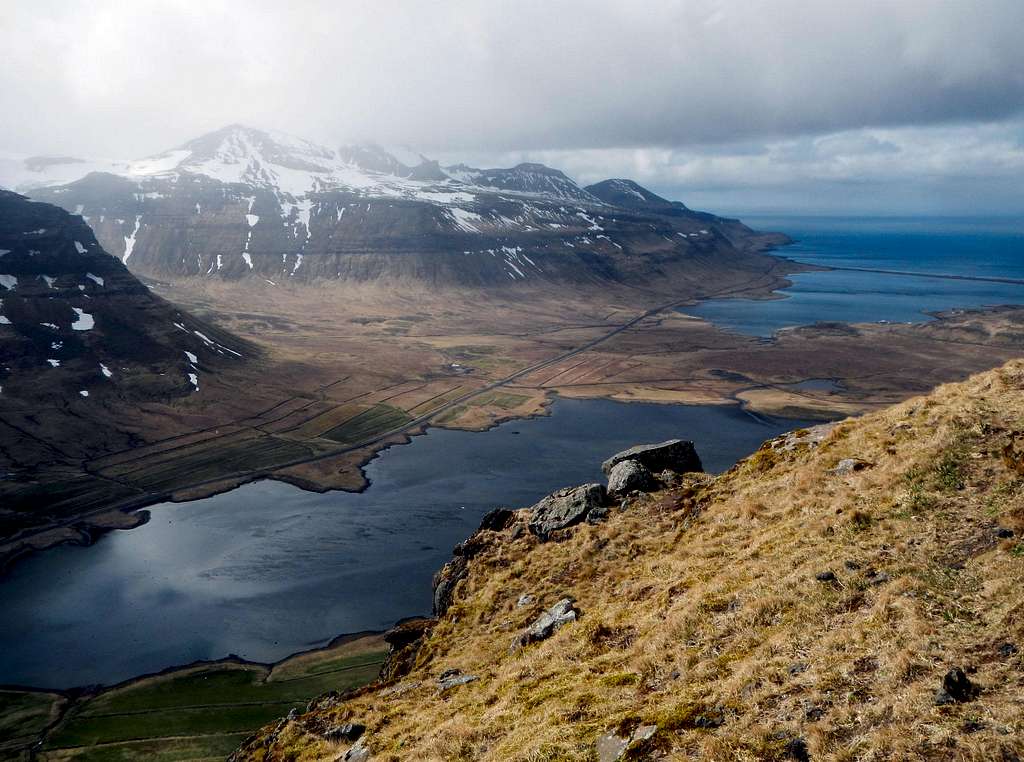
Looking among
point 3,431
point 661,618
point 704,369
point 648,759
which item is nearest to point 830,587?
point 661,618

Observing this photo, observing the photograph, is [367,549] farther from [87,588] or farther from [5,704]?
[5,704]

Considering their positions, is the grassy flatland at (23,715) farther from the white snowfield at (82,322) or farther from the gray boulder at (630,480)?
the white snowfield at (82,322)

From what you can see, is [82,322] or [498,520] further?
[82,322]

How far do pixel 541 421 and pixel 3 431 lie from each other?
9556cm

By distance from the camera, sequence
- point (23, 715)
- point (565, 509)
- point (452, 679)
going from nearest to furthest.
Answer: point (452, 679), point (565, 509), point (23, 715)

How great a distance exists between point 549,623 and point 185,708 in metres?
46.3

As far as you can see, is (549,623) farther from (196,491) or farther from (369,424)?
(369,424)

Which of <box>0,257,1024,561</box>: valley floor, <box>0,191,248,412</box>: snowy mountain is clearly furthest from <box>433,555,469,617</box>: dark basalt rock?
<box>0,191,248,412</box>: snowy mountain

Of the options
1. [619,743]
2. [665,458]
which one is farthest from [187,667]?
[619,743]

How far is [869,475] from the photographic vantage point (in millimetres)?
21203

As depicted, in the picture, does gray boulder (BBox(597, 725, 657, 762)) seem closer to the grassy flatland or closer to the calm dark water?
the grassy flatland

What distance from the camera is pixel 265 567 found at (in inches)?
3145

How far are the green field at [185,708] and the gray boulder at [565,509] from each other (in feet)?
110

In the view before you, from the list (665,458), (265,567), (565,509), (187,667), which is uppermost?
(665,458)
